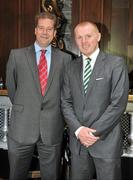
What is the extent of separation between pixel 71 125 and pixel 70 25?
158cm

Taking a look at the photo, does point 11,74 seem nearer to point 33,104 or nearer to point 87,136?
point 33,104

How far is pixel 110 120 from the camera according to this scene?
2080mm

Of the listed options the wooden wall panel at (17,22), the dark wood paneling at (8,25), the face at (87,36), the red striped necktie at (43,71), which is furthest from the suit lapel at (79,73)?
the dark wood paneling at (8,25)

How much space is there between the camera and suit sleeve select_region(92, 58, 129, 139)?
2.08 metres

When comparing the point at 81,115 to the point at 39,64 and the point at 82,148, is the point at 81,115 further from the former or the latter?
the point at 39,64

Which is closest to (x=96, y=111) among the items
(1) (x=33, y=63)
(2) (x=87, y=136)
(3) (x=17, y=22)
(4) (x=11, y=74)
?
(2) (x=87, y=136)

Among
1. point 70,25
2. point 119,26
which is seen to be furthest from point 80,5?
point 119,26

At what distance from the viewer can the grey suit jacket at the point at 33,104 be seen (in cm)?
233

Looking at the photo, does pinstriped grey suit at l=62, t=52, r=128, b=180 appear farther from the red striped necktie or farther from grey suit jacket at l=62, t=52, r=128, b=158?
the red striped necktie

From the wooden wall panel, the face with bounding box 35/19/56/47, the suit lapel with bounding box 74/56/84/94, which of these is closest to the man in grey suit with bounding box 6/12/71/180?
the face with bounding box 35/19/56/47

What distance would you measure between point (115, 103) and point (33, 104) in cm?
60

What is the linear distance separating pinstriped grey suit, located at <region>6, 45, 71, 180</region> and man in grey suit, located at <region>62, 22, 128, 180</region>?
0.15m

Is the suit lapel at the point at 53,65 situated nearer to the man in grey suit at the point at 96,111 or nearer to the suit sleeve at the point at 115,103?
the man in grey suit at the point at 96,111

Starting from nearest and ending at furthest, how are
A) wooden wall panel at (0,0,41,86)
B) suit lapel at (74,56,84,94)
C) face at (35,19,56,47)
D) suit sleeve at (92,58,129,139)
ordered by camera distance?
suit sleeve at (92,58,129,139), suit lapel at (74,56,84,94), face at (35,19,56,47), wooden wall panel at (0,0,41,86)
